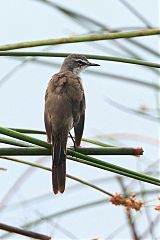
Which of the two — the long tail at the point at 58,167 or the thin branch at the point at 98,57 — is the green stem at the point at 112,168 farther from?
the long tail at the point at 58,167

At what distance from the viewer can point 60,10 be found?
3.76 metres

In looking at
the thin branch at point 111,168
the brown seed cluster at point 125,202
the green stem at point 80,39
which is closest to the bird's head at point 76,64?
the green stem at point 80,39

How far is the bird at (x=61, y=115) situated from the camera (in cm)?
365

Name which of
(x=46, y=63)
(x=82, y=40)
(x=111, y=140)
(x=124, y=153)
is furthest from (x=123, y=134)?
(x=124, y=153)

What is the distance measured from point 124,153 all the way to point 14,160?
656mm

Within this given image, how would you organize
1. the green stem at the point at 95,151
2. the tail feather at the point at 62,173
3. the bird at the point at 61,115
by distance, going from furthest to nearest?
the bird at the point at 61,115
the tail feather at the point at 62,173
the green stem at the point at 95,151

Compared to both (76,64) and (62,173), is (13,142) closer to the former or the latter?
(62,173)

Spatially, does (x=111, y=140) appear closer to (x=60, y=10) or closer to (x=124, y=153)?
(x=60, y=10)

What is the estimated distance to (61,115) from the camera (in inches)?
166

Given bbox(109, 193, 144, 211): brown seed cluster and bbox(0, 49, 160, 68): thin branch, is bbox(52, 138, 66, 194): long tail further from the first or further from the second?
bbox(0, 49, 160, 68): thin branch

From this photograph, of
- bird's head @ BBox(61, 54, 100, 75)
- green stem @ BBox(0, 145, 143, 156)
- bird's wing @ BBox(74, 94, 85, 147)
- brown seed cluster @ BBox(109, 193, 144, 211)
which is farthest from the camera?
bird's head @ BBox(61, 54, 100, 75)

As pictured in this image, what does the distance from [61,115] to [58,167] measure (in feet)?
2.14

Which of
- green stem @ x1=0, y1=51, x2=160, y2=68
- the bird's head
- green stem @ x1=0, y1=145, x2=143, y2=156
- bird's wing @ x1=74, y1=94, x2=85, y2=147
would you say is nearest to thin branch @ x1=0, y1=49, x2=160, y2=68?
green stem @ x1=0, y1=51, x2=160, y2=68

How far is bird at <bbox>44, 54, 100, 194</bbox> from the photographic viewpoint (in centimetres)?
365
